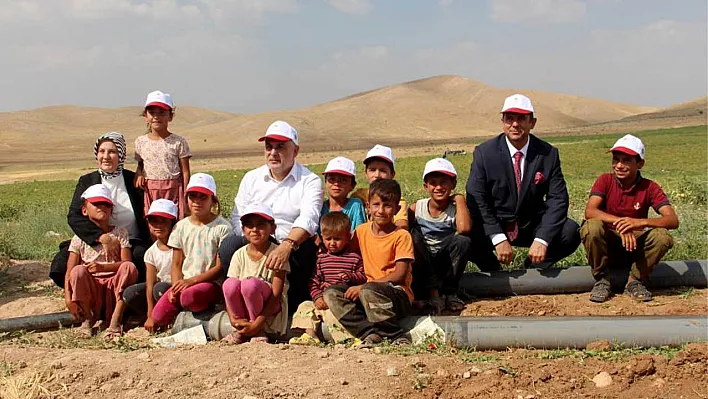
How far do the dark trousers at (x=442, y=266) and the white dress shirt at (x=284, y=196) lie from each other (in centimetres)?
85

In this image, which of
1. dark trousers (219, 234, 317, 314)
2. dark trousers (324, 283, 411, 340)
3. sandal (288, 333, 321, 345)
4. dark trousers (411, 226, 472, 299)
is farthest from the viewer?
dark trousers (411, 226, 472, 299)

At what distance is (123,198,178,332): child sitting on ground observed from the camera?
5.50m

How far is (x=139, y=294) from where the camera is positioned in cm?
559

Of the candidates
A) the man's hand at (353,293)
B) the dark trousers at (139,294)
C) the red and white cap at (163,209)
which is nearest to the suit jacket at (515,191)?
the man's hand at (353,293)

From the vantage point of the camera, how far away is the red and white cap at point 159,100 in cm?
596

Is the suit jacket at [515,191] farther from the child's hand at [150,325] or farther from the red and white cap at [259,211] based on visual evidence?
the child's hand at [150,325]

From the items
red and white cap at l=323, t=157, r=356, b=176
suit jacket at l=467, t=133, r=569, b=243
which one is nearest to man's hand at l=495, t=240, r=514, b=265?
suit jacket at l=467, t=133, r=569, b=243

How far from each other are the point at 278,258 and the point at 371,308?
0.72 m

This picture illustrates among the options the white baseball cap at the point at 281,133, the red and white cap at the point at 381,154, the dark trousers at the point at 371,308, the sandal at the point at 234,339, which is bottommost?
the sandal at the point at 234,339

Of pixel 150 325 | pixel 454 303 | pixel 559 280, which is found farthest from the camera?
pixel 559 280

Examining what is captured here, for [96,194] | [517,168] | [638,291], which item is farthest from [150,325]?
[638,291]

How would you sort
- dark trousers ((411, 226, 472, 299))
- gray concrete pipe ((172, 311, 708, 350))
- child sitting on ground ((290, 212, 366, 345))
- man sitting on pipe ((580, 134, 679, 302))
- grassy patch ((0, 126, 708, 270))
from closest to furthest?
gray concrete pipe ((172, 311, 708, 350)) < child sitting on ground ((290, 212, 366, 345)) < dark trousers ((411, 226, 472, 299)) < man sitting on pipe ((580, 134, 679, 302)) < grassy patch ((0, 126, 708, 270))

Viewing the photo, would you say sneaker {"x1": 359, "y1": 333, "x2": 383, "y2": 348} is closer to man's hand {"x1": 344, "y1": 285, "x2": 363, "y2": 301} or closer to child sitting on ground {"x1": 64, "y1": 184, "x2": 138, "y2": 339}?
man's hand {"x1": 344, "y1": 285, "x2": 363, "y2": 301}

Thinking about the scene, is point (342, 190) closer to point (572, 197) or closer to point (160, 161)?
point (160, 161)
